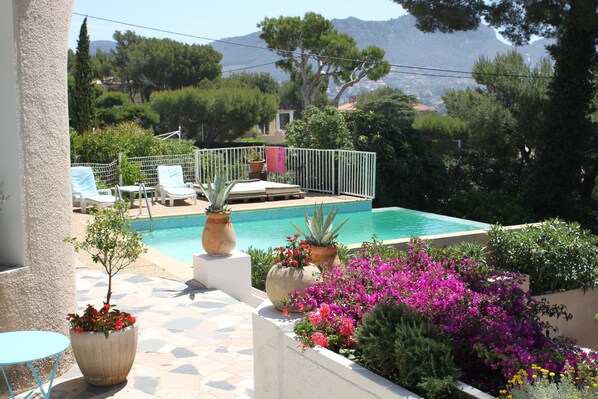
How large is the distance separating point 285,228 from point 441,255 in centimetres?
789

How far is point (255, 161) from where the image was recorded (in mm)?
18484

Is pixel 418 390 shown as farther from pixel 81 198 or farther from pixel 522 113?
pixel 522 113

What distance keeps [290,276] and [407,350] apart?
1.57 m

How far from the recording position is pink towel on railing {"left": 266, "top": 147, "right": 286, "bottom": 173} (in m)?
18.4

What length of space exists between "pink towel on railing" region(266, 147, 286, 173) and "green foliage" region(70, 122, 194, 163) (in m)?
2.11

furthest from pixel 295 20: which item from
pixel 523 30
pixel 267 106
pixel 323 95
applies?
pixel 523 30

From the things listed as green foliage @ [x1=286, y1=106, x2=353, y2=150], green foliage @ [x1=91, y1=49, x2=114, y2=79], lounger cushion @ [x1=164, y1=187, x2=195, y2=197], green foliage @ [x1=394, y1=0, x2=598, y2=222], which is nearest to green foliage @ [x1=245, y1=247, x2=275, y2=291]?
lounger cushion @ [x1=164, y1=187, x2=195, y2=197]

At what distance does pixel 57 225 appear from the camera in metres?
5.28

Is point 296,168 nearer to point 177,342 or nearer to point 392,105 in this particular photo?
point 177,342

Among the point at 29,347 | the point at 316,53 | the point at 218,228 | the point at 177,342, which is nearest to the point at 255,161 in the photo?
the point at 218,228

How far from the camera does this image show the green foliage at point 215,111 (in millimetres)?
36250

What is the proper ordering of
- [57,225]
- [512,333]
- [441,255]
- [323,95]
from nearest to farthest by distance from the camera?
[512,333] → [57,225] → [441,255] → [323,95]

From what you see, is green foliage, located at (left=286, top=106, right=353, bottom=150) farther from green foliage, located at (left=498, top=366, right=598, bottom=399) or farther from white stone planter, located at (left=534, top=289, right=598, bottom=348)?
green foliage, located at (left=498, top=366, right=598, bottom=399)

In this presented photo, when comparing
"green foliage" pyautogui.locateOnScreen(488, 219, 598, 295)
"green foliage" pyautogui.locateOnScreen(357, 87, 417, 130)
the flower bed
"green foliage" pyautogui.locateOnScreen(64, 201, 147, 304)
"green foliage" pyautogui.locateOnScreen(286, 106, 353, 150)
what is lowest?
"green foliage" pyautogui.locateOnScreen(488, 219, 598, 295)
